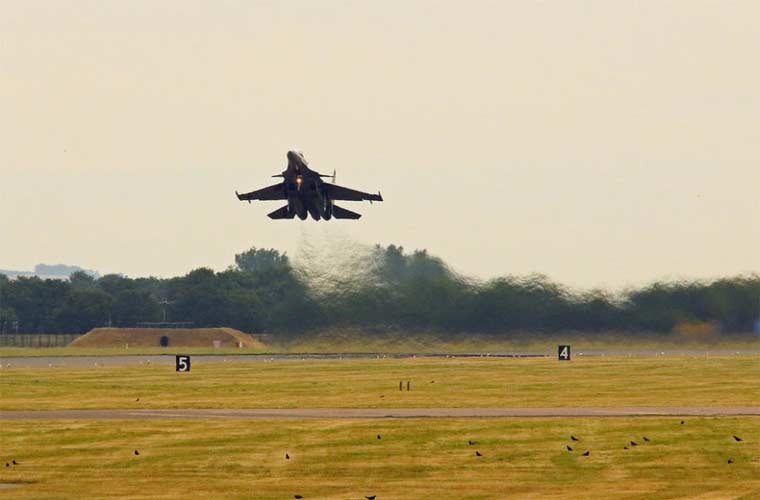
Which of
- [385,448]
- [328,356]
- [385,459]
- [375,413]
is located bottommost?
[385,459]

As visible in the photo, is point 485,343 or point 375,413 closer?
point 375,413

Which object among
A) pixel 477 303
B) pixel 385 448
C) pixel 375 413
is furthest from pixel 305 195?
pixel 385 448

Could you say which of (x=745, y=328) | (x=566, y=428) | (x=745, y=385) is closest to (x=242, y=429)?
(x=566, y=428)

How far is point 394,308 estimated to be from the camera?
115m

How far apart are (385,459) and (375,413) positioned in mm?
13976

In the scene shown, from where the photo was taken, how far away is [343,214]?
9969cm

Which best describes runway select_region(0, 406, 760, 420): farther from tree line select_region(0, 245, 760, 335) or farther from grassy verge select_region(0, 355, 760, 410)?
tree line select_region(0, 245, 760, 335)

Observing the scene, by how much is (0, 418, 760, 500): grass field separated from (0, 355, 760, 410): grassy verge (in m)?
11.2

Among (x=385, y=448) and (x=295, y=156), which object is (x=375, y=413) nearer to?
(x=385, y=448)

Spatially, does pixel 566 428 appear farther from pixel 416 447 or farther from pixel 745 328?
pixel 745 328

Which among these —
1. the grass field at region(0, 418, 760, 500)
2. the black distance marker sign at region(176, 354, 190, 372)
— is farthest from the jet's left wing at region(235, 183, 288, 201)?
the grass field at region(0, 418, 760, 500)

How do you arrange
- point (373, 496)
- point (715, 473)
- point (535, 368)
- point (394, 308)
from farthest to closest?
point (394, 308) < point (535, 368) < point (715, 473) < point (373, 496)

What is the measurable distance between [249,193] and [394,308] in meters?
23.9

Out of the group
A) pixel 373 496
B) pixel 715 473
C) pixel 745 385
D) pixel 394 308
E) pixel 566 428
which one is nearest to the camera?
pixel 373 496
